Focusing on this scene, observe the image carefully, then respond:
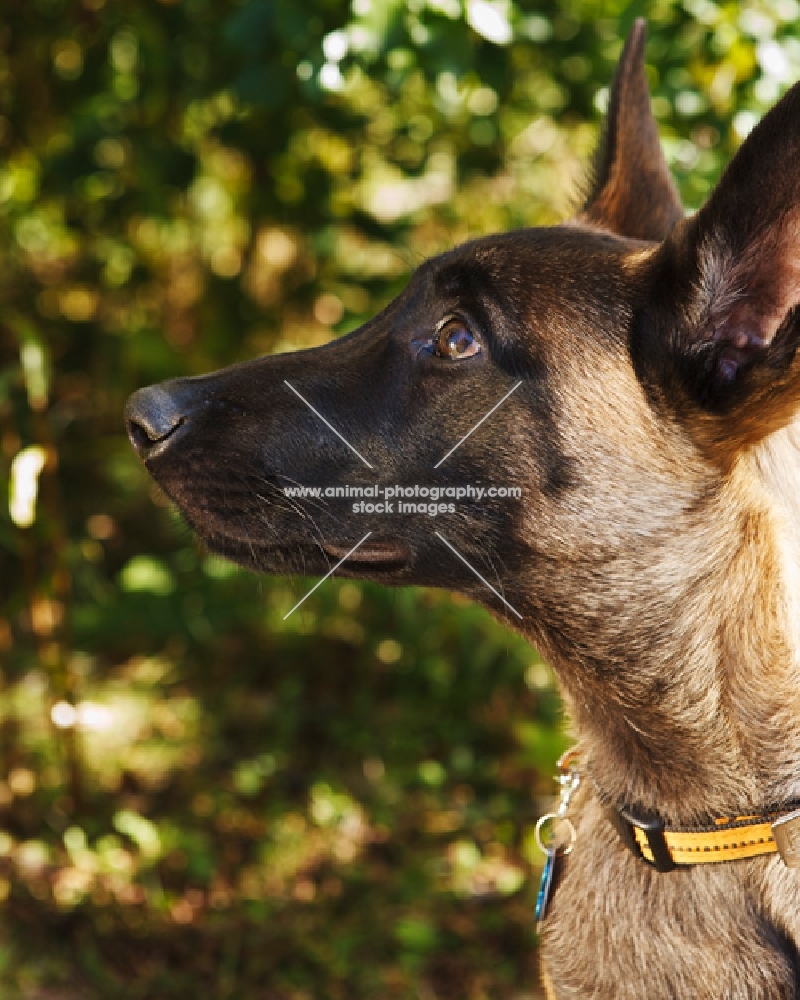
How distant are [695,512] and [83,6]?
3432 millimetres

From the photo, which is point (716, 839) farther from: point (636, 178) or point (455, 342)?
point (636, 178)

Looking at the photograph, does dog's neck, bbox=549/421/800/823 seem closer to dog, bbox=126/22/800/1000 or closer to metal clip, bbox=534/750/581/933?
dog, bbox=126/22/800/1000

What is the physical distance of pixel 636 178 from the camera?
8.21 ft

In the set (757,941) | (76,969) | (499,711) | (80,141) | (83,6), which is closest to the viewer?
(757,941)

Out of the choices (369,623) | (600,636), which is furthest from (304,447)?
(369,623)

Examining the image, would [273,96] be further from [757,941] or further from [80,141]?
[757,941]

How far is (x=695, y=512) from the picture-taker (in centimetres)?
198

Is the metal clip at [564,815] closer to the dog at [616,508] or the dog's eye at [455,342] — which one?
the dog at [616,508]

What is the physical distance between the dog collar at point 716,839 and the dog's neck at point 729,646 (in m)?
0.04

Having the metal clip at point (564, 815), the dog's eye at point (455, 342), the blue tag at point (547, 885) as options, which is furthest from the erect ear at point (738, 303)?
the blue tag at point (547, 885)

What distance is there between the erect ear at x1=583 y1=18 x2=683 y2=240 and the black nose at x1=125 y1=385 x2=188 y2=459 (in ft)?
3.69

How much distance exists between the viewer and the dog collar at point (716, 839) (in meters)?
1.91

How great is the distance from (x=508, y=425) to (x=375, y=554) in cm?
38

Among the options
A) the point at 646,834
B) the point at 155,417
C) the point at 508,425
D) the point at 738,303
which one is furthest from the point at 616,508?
the point at 155,417
